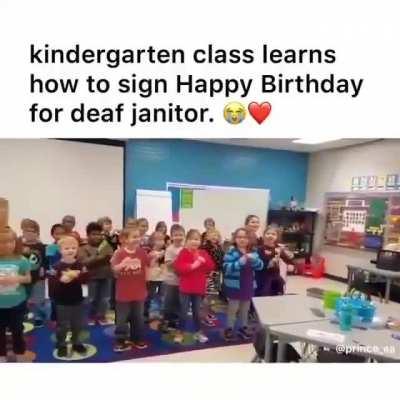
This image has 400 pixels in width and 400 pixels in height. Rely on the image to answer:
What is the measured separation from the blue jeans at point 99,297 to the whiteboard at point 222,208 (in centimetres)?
44

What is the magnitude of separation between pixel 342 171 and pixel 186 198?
2.29 feet

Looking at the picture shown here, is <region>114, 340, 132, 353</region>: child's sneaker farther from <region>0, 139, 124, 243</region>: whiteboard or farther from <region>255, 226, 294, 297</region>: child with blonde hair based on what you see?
<region>255, 226, 294, 297</region>: child with blonde hair

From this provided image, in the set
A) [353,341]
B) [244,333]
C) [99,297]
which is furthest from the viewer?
[244,333]

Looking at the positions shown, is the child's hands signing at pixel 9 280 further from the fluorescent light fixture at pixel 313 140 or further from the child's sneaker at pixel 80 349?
the fluorescent light fixture at pixel 313 140

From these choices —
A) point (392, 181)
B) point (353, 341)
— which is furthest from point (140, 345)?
point (392, 181)

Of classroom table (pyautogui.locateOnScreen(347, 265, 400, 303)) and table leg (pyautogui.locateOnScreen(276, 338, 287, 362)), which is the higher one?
classroom table (pyautogui.locateOnScreen(347, 265, 400, 303))

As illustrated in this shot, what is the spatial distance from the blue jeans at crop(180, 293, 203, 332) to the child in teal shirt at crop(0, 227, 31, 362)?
2.19 ft

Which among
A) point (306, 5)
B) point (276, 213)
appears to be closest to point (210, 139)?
point (276, 213)

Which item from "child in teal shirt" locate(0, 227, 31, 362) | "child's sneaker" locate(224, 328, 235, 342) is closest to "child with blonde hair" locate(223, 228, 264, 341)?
"child's sneaker" locate(224, 328, 235, 342)

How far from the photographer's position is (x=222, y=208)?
4.88 ft

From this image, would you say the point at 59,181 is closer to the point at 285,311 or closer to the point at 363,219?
the point at 285,311

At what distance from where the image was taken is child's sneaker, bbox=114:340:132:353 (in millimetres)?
1514

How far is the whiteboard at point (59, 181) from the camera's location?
1405 mm
